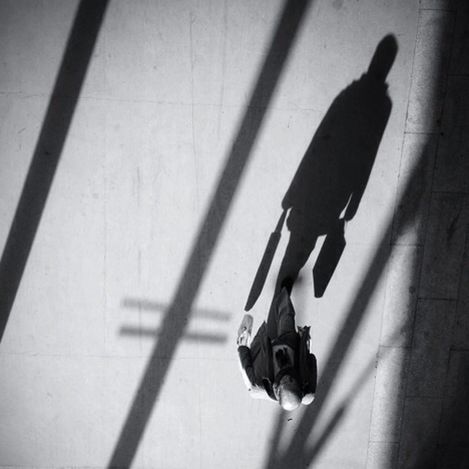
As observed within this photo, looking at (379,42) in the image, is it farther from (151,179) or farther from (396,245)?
(151,179)

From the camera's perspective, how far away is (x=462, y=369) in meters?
3.50

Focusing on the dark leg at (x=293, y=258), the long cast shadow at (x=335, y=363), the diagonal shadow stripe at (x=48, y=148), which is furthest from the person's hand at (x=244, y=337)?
the diagonal shadow stripe at (x=48, y=148)

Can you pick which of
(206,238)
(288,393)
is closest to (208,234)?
(206,238)

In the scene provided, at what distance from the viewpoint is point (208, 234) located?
3277 millimetres

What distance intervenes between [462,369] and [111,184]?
13.4 ft

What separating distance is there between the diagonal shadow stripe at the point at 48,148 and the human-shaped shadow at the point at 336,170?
219cm

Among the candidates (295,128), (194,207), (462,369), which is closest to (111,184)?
(194,207)

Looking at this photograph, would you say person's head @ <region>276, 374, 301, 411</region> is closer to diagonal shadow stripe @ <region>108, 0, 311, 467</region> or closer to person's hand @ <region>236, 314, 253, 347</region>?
person's hand @ <region>236, 314, 253, 347</region>

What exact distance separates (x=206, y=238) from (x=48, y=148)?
1.70 meters

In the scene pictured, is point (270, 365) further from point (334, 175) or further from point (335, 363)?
point (334, 175)

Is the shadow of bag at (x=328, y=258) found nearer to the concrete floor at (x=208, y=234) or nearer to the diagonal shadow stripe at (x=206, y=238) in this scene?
the concrete floor at (x=208, y=234)

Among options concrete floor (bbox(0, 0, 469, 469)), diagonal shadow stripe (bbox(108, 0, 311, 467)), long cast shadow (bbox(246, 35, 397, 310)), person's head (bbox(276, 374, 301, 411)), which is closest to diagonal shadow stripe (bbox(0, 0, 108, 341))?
concrete floor (bbox(0, 0, 469, 469))

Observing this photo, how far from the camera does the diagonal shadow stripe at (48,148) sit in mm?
2941

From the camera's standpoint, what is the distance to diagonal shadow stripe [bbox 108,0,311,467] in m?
2.99
